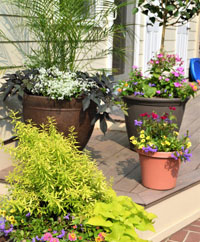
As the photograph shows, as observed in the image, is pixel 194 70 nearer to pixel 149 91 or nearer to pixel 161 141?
pixel 149 91

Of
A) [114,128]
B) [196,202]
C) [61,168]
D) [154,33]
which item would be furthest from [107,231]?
[154,33]

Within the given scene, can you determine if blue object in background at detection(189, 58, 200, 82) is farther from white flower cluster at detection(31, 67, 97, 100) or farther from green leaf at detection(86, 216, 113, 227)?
green leaf at detection(86, 216, 113, 227)

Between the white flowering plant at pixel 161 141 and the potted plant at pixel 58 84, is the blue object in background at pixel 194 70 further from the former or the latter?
the white flowering plant at pixel 161 141

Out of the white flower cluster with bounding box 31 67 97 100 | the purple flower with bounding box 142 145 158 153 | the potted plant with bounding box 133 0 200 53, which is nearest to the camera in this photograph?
the purple flower with bounding box 142 145 158 153

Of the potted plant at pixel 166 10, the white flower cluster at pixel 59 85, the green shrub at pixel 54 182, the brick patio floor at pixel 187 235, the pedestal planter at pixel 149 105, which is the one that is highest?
the potted plant at pixel 166 10

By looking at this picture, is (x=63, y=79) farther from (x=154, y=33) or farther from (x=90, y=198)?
(x=154, y=33)

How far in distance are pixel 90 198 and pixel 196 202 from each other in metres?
1.29

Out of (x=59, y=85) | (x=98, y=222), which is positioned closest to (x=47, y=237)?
(x=98, y=222)

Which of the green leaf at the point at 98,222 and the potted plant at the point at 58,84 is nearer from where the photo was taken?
the green leaf at the point at 98,222

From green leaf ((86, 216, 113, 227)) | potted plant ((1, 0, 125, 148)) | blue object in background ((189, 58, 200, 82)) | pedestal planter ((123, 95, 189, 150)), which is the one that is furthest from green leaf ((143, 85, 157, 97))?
blue object in background ((189, 58, 200, 82))

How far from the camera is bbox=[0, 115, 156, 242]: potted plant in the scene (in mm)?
2143

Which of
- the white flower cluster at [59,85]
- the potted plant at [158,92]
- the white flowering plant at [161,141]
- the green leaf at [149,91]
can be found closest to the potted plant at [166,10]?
the potted plant at [158,92]

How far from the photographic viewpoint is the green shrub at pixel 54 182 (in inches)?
85.0

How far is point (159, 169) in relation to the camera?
283 centimetres
